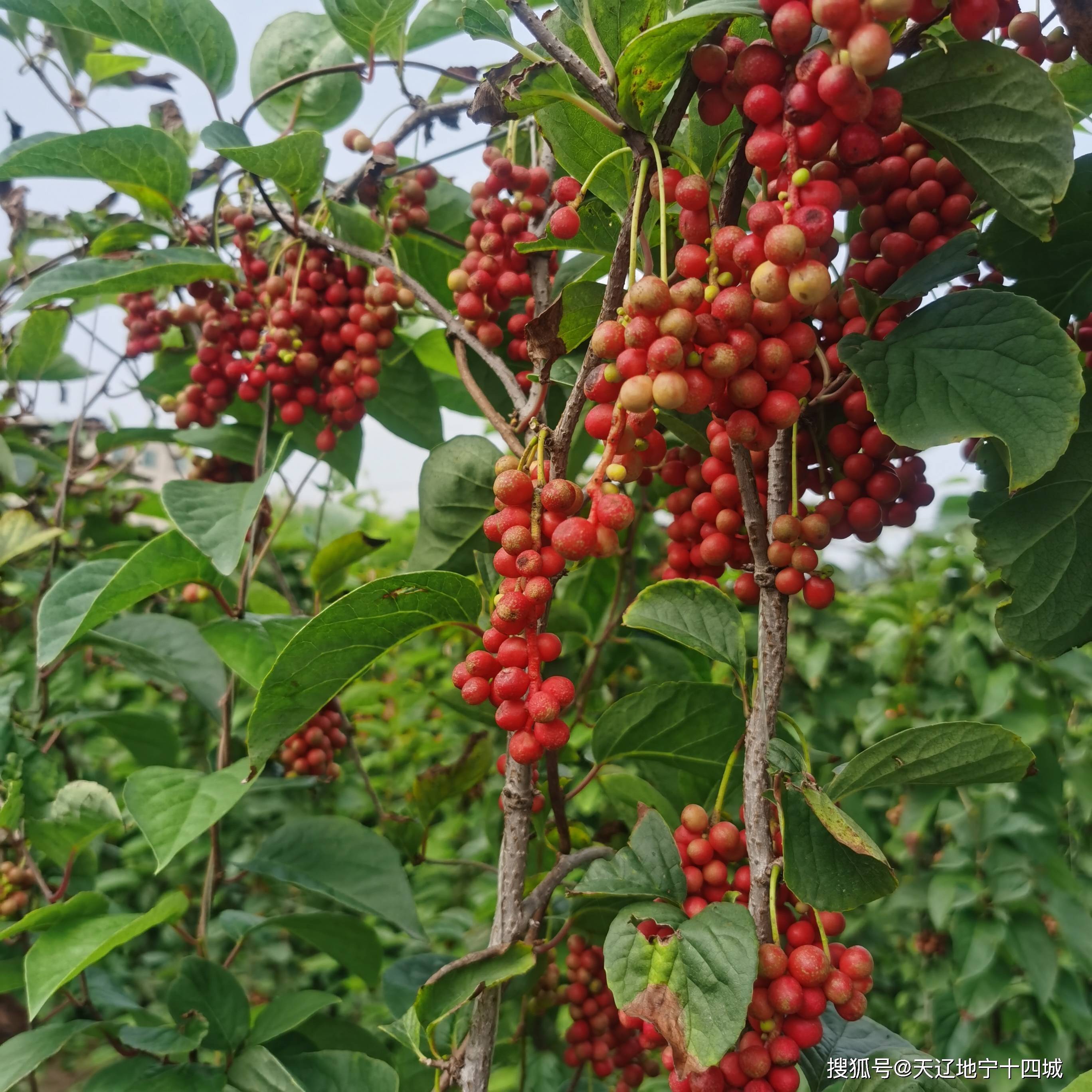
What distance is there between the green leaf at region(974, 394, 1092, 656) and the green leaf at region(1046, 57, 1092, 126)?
279 mm

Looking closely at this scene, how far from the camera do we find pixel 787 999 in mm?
517

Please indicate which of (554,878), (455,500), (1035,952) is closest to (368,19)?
(455,500)

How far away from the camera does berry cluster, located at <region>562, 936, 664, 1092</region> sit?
0.95 m

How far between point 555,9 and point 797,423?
358mm

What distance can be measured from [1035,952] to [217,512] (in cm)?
161

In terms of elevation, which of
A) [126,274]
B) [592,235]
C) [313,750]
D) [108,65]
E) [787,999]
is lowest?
[787,999]

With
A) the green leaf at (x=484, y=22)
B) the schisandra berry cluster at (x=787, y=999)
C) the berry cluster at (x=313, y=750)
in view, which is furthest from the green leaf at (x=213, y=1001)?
the green leaf at (x=484, y=22)

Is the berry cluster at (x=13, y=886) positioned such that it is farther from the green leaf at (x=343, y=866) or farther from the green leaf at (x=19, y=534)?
the green leaf at (x=19, y=534)

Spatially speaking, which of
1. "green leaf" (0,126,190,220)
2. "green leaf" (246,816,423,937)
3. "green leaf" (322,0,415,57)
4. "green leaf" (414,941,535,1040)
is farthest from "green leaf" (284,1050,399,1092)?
"green leaf" (322,0,415,57)

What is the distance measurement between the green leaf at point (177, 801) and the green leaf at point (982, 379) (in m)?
0.56

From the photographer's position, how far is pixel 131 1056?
2.99 feet

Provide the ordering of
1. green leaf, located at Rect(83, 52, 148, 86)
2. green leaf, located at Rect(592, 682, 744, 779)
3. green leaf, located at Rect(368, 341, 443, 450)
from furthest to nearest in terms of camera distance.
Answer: green leaf, located at Rect(83, 52, 148, 86) < green leaf, located at Rect(368, 341, 443, 450) < green leaf, located at Rect(592, 682, 744, 779)

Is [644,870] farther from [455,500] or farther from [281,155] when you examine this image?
[281,155]

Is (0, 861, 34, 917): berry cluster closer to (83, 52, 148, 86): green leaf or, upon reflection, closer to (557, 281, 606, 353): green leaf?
(557, 281, 606, 353): green leaf
